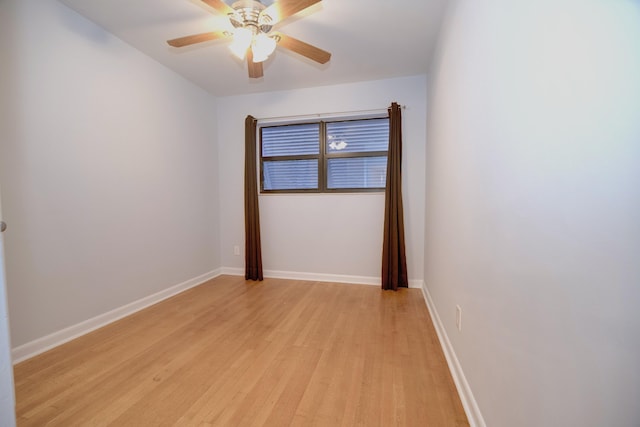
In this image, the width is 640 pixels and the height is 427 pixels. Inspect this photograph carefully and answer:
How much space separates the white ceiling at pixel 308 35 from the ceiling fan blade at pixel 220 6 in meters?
0.33

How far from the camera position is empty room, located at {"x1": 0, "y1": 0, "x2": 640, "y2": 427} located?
1.92ft

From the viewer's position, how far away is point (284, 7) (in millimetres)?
1525

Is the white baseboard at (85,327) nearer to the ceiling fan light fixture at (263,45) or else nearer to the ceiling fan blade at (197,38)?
the ceiling fan blade at (197,38)

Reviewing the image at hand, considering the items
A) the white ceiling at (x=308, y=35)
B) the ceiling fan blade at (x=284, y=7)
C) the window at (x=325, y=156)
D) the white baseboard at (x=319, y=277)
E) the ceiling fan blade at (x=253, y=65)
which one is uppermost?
the white ceiling at (x=308, y=35)

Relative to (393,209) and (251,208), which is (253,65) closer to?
(251,208)

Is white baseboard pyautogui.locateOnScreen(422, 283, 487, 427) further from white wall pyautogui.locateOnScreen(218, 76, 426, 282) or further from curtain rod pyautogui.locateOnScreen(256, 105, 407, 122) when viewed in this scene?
curtain rod pyautogui.locateOnScreen(256, 105, 407, 122)

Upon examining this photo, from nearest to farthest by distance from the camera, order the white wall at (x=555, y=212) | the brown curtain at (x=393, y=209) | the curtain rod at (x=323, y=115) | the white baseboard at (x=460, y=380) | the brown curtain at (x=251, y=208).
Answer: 1. the white wall at (x=555, y=212)
2. the white baseboard at (x=460, y=380)
3. the brown curtain at (x=393, y=209)
4. the curtain rod at (x=323, y=115)
5. the brown curtain at (x=251, y=208)

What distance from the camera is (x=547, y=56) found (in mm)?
682

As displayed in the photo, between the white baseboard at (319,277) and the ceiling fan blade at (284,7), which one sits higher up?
the ceiling fan blade at (284,7)

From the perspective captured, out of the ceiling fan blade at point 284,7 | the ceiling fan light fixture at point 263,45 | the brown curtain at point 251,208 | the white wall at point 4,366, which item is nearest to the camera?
the white wall at point 4,366

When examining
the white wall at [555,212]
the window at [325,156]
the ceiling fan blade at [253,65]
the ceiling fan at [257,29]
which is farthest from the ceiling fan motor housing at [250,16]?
the window at [325,156]

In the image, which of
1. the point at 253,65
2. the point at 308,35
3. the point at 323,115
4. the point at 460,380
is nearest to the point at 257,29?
the point at 253,65

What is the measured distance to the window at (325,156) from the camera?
3.24m

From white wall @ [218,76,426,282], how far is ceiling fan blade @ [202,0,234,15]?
1.72m
